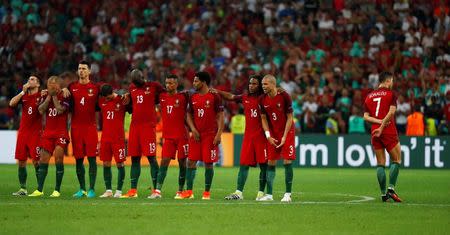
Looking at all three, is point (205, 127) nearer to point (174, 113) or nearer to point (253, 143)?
point (174, 113)

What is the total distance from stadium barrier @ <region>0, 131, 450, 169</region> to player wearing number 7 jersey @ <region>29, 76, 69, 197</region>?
566 inches

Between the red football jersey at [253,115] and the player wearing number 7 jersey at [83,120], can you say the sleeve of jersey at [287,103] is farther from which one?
the player wearing number 7 jersey at [83,120]

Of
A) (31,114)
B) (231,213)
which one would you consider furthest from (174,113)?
(231,213)

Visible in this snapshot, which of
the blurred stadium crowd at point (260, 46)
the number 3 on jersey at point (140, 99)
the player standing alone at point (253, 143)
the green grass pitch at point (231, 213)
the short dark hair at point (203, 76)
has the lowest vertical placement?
the green grass pitch at point (231, 213)

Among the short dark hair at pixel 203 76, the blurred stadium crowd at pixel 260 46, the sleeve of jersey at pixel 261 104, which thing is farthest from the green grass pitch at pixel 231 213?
the blurred stadium crowd at pixel 260 46

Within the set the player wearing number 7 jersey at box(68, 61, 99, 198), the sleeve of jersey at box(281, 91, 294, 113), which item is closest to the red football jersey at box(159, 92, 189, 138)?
the player wearing number 7 jersey at box(68, 61, 99, 198)

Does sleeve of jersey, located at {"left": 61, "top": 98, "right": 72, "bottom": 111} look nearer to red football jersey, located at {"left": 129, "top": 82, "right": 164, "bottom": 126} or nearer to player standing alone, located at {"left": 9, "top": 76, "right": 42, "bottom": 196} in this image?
player standing alone, located at {"left": 9, "top": 76, "right": 42, "bottom": 196}

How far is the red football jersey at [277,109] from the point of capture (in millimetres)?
19469

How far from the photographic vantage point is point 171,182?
1024 inches

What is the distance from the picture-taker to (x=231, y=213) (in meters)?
16.3

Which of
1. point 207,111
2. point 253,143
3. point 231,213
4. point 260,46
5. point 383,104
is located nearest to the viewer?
point 231,213

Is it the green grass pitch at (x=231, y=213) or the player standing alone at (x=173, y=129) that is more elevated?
the player standing alone at (x=173, y=129)

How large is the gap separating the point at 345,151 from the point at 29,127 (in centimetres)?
1571

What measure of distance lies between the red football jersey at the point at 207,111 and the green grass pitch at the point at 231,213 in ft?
4.48
